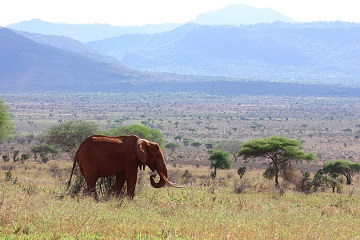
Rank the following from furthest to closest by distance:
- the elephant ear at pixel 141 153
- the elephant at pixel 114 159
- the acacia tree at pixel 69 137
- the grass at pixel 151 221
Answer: the acacia tree at pixel 69 137 → the elephant at pixel 114 159 → the elephant ear at pixel 141 153 → the grass at pixel 151 221

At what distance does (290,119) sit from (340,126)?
1904 cm

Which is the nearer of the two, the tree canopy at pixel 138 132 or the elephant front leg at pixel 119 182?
the elephant front leg at pixel 119 182

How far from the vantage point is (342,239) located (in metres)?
12.9

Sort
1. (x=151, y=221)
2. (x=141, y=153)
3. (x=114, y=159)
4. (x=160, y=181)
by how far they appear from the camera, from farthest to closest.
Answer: (x=160, y=181) < (x=114, y=159) < (x=141, y=153) < (x=151, y=221)

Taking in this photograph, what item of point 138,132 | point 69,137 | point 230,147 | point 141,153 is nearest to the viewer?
point 141,153

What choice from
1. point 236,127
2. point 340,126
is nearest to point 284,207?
point 236,127

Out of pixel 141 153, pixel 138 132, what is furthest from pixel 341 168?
pixel 141 153

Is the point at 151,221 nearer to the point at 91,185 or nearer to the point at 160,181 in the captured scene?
the point at 160,181

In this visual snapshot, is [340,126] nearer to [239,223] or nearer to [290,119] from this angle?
[290,119]

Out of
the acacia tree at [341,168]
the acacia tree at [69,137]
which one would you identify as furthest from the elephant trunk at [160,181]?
the acacia tree at [341,168]

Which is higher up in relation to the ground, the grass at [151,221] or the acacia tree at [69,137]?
the grass at [151,221]

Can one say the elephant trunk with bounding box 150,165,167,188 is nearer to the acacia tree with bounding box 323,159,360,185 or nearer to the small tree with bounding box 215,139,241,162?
the acacia tree with bounding box 323,159,360,185

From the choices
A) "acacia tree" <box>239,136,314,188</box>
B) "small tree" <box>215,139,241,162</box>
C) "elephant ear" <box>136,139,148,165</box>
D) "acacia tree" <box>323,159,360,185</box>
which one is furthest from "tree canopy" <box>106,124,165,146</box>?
"elephant ear" <box>136,139,148,165</box>

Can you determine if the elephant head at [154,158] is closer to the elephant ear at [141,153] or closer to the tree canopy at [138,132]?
the elephant ear at [141,153]
